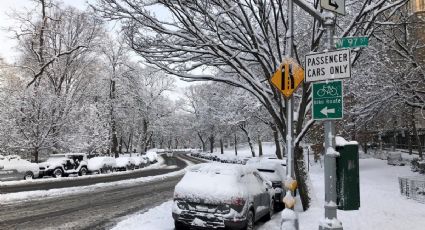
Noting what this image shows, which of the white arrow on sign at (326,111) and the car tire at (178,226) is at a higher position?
the white arrow on sign at (326,111)

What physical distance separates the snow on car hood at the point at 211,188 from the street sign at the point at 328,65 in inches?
148

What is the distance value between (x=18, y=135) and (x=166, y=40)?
2499 cm

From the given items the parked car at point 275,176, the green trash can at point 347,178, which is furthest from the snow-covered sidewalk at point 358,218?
the green trash can at point 347,178

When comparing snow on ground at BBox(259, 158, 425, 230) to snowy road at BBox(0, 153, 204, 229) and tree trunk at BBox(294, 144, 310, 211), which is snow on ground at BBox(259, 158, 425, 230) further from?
snowy road at BBox(0, 153, 204, 229)

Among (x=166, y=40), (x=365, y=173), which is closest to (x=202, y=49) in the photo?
(x=166, y=40)

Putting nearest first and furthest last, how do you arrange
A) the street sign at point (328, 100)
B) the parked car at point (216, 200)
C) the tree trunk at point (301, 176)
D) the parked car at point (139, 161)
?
the street sign at point (328, 100) < the parked car at point (216, 200) < the tree trunk at point (301, 176) < the parked car at point (139, 161)

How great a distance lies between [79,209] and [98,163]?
2330 cm

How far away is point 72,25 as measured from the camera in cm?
4656

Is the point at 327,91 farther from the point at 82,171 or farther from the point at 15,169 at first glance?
the point at 82,171

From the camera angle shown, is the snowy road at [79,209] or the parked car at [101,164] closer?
the snowy road at [79,209]

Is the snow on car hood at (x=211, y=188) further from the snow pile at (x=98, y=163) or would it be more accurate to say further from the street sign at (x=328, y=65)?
the snow pile at (x=98, y=163)

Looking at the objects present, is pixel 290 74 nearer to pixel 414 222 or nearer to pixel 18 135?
pixel 414 222

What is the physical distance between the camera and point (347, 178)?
25.3ft

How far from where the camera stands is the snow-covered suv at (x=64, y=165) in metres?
31.2
